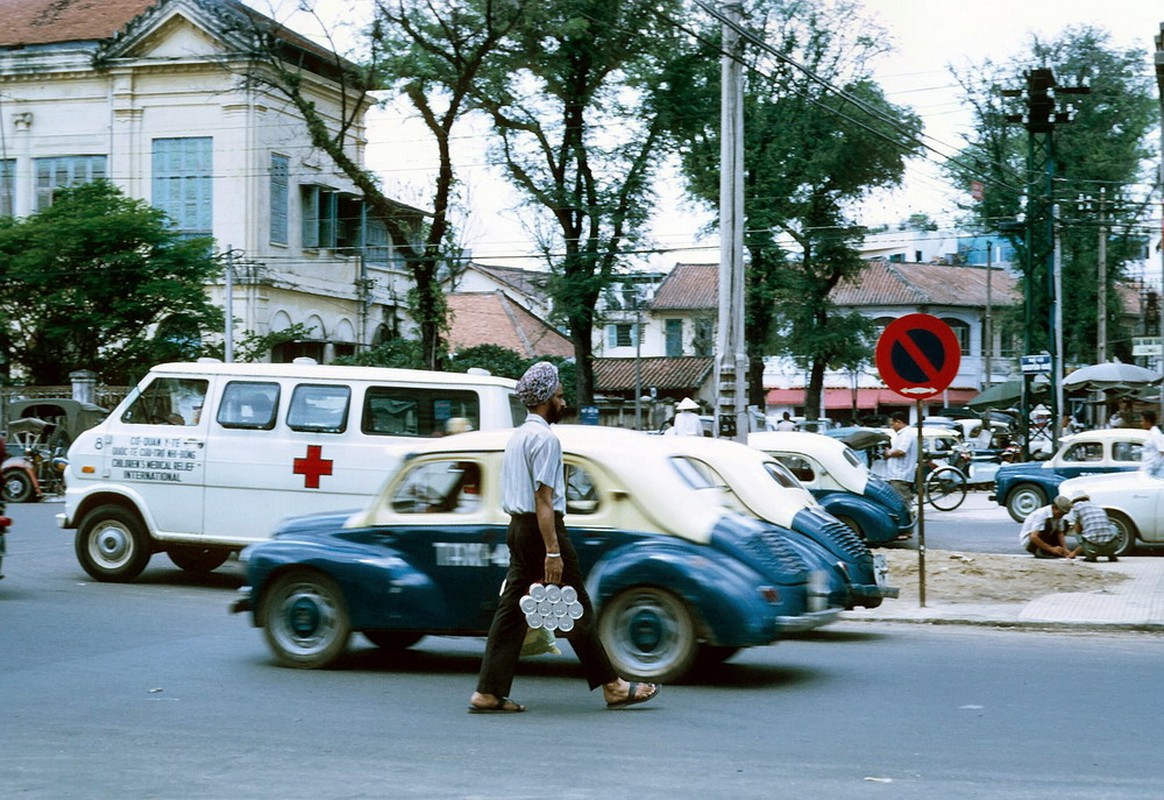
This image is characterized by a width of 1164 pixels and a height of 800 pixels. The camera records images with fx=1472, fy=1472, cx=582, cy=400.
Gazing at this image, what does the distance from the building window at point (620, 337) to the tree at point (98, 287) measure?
42389 mm

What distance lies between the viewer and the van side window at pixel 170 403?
14.2m

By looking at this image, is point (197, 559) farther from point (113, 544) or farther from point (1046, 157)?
point (1046, 157)

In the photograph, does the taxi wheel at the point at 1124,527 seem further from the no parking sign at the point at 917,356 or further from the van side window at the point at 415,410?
the van side window at the point at 415,410

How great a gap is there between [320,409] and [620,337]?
65100mm

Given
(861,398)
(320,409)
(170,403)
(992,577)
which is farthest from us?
(861,398)

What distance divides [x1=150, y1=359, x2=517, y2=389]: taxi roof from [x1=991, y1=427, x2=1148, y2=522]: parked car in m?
11.6

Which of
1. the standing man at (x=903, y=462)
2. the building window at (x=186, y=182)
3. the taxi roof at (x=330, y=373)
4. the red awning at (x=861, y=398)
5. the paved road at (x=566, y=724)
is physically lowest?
the paved road at (x=566, y=724)

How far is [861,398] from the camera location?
75.6 metres

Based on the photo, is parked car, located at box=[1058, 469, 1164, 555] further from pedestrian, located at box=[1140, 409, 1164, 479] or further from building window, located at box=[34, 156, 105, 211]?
building window, located at box=[34, 156, 105, 211]

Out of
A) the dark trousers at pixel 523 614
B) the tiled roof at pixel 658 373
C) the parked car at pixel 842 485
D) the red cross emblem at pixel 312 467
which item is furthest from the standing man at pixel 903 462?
the tiled roof at pixel 658 373

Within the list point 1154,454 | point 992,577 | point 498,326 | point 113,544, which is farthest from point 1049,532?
point 498,326

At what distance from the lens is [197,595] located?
1385cm

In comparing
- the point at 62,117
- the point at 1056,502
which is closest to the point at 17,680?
the point at 1056,502

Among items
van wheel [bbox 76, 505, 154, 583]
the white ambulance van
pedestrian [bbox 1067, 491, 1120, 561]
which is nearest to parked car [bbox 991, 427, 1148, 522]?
pedestrian [bbox 1067, 491, 1120, 561]
